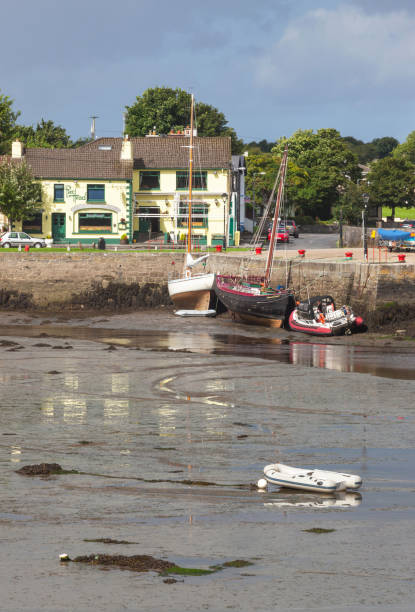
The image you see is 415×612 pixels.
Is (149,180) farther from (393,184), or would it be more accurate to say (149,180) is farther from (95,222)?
(393,184)

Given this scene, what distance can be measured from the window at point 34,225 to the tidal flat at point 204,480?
38109 millimetres

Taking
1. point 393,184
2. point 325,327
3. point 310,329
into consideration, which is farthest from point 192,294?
point 393,184

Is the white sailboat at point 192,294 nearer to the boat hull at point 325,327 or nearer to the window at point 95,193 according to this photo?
the boat hull at point 325,327

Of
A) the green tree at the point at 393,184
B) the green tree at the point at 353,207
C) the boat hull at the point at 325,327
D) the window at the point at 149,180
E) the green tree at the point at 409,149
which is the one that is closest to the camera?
the boat hull at the point at 325,327

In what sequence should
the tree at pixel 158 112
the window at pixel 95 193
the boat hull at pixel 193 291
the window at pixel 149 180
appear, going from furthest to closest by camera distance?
the tree at pixel 158 112
the window at pixel 149 180
the window at pixel 95 193
the boat hull at pixel 193 291

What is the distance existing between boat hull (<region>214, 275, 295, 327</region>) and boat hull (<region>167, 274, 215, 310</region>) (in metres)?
2.48

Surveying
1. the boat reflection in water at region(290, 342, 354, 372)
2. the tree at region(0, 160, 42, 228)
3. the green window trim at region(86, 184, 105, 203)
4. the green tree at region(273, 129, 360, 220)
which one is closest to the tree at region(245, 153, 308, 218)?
the green tree at region(273, 129, 360, 220)

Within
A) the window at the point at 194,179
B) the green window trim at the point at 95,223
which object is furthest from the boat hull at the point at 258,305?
the window at the point at 194,179

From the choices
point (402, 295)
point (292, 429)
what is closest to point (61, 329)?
point (402, 295)

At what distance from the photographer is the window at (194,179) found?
69812 millimetres

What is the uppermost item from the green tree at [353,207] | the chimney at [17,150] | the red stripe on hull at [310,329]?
the chimney at [17,150]

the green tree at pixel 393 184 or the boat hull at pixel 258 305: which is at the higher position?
the green tree at pixel 393 184

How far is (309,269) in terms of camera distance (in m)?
44.5

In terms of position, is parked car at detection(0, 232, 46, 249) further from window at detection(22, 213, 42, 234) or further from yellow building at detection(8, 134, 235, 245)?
window at detection(22, 213, 42, 234)
